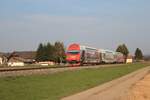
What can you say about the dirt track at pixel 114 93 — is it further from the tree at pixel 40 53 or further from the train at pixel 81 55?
the tree at pixel 40 53

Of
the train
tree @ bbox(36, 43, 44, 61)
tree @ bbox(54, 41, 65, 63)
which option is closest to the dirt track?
the train

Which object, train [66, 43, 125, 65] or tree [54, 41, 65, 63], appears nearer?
train [66, 43, 125, 65]

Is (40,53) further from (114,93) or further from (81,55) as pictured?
(114,93)

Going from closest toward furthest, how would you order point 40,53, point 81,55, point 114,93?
1. point 114,93
2. point 81,55
3. point 40,53

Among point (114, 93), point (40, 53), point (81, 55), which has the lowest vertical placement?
point (114, 93)

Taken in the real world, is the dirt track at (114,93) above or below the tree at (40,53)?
below

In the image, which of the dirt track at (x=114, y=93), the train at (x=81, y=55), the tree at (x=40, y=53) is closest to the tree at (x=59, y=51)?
the tree at (x=40, y=53)

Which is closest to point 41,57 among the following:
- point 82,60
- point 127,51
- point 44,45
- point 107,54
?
point 44,45

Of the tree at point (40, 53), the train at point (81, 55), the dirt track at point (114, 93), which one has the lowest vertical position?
the dirt track at point (114, 93)

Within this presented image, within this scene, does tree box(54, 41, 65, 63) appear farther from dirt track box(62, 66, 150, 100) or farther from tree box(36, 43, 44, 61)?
dirt track box(62, 66, 150, 100)

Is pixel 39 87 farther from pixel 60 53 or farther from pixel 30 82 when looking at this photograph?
pixel 60 53

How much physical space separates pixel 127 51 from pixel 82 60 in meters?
114

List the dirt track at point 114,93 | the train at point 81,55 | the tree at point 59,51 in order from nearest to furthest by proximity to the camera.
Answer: the dirt track at point 114,93 → the train at point 81,55 → the tree at point 59,51

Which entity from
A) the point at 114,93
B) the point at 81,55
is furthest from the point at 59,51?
the point at 114,93
